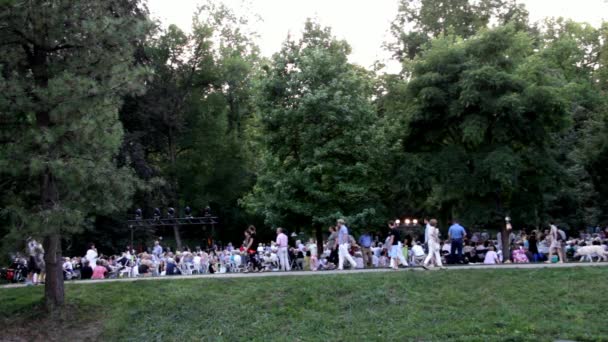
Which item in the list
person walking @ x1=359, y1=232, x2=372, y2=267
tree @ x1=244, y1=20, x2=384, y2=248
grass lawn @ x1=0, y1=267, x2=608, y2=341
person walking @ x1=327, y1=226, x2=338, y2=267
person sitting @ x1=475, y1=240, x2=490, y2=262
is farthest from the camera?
tree @ x1=244, y1=20, x2=384, y2=248

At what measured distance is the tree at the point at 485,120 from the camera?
98.2ft

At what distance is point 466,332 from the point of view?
1811cm

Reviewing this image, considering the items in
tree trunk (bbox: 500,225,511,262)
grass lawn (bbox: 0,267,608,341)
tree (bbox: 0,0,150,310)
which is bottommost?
grass lawn (bbox: 0,267,608,341)

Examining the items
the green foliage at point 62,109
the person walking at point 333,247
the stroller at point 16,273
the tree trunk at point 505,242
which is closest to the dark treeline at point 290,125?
the green foliage at point 62,109

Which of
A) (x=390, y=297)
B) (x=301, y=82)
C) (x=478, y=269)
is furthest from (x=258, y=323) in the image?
(x=301, y=82)

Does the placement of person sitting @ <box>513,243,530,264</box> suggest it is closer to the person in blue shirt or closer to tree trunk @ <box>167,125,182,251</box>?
the person in blue shirt

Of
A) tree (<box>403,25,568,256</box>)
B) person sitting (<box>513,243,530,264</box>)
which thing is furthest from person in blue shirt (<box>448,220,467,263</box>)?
tree (<box>403,25,568,256</box>)

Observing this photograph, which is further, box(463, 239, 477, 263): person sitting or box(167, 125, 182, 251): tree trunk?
box(167, 125, 182, 251): tree trunk

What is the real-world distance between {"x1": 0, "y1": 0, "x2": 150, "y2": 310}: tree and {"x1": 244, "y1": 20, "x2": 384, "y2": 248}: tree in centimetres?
1290

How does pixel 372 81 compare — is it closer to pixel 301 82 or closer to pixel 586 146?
pixel 301 82

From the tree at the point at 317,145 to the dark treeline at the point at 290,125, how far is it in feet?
0.30

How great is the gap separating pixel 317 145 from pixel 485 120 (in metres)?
7.97

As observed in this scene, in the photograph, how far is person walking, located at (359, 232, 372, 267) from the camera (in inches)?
1087

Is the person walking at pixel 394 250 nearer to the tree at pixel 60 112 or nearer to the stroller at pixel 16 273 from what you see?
the tree at pixel 60 112
